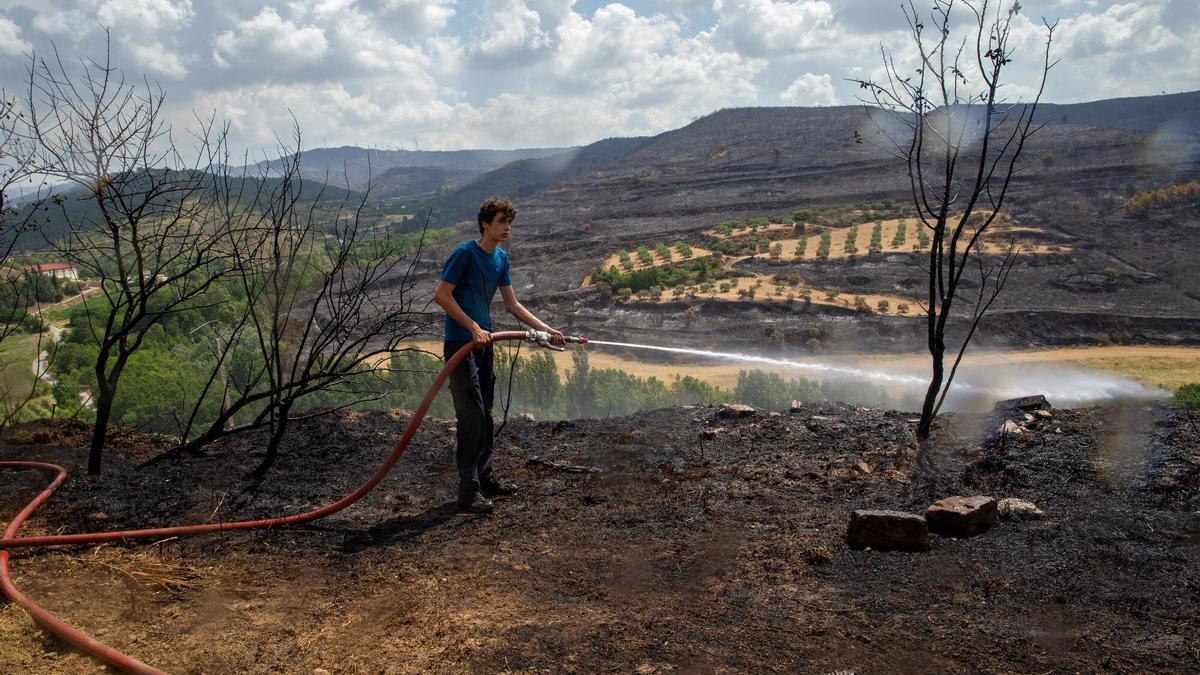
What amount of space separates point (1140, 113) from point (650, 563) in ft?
Answer: 333

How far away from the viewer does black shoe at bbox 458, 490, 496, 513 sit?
4570mm

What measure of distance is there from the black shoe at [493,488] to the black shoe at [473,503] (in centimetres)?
29

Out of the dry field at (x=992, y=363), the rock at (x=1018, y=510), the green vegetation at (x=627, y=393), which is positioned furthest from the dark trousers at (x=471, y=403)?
the dry field at (x=992, y=363)

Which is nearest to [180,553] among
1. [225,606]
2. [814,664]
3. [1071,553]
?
[225,606]

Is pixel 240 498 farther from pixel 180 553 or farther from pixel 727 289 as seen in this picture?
pixel 727 289

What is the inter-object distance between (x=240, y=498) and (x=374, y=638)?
2154 mm

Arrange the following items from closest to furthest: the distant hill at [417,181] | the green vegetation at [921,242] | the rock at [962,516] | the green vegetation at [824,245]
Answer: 1. the rock at [962,516]
2. the green vegetation at [921,242]
3. the green vegetation at [824,245]
4. the distant hill at [417,181]

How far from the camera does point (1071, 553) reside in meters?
3.65

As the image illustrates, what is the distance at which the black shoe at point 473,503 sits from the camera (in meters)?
4.57

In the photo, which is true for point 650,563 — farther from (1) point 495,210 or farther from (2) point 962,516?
(1) point 495,210

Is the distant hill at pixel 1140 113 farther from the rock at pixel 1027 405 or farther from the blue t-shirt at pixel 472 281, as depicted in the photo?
the blue t-shirt at pixel 472 281

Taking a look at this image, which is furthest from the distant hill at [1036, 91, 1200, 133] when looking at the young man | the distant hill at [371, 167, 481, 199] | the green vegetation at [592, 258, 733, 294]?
the distant hill at [371, 167, 481, 199]

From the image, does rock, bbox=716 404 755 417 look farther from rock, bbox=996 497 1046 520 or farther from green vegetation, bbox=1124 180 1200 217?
green vegetation, bbox=1124 180 1200 217

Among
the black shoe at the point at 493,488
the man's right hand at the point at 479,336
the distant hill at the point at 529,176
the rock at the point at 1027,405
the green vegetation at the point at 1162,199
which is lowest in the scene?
the black shoe at the point at 493,488
